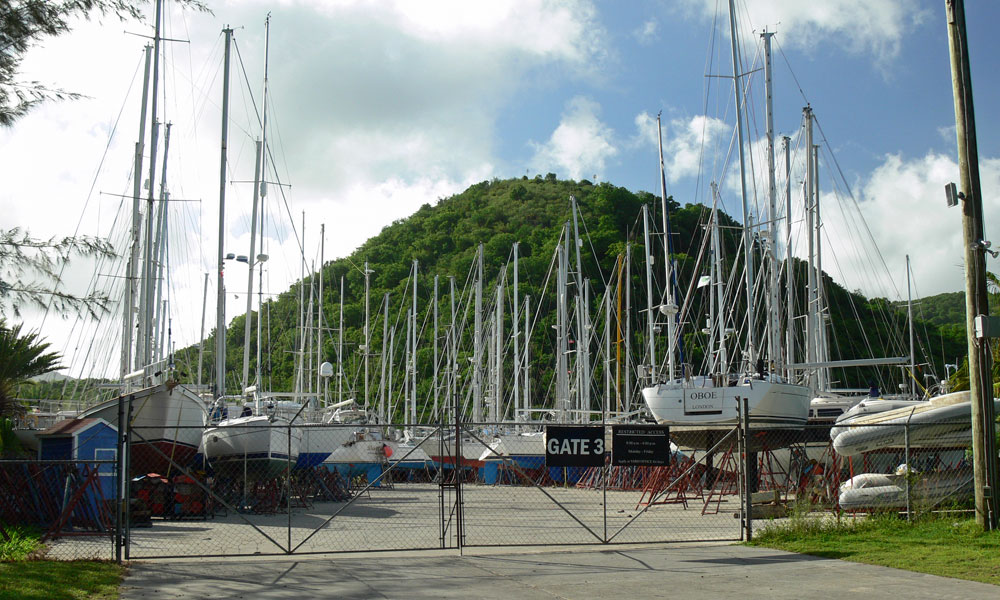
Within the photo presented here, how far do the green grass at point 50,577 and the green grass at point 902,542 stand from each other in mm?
9469

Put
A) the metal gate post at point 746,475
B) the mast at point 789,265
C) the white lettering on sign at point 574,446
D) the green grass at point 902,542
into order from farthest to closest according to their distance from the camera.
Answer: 1. the mast at point 789,265
2. the white lettering on sign at point 574,446
3. the metal gate post at point 746,475
4. the green grass at point 902,542

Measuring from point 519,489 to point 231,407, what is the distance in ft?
44.6

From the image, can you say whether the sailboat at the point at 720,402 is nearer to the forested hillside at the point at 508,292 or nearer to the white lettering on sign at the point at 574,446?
the white lettering on sign at the point at 574,446

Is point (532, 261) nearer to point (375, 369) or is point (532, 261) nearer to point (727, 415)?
point (375, 369)

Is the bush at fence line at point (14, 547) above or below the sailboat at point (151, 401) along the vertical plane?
below

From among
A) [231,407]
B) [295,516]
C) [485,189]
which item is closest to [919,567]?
[295,516]

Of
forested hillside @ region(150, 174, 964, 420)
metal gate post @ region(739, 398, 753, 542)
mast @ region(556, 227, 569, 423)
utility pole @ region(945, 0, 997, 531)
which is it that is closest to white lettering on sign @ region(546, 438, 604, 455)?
metal gate post @ region(739, 398, 753, 542)

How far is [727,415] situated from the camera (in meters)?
21.3

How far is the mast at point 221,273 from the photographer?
2370 cm

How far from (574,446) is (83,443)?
35.3ft

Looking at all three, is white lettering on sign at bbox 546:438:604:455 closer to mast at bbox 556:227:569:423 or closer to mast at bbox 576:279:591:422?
mast at bbox 556:227:569:423

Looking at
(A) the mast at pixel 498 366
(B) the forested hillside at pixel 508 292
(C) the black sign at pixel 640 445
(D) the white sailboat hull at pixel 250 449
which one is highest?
(B) the forested hillside at pixel 508 292

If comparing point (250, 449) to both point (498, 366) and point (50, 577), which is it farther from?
point (498, 366)

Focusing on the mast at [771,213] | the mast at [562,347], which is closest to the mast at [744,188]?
the mast at [771,213]
